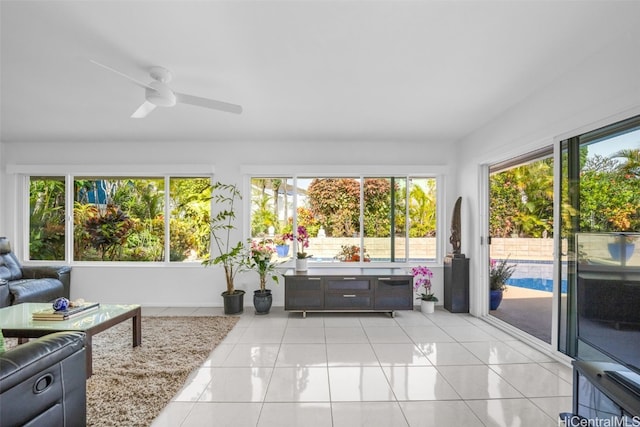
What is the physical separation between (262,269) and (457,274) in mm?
2590

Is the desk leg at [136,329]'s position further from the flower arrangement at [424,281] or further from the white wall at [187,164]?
the flower arrangement at [424,281]

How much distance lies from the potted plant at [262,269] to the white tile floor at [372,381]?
0.58 m

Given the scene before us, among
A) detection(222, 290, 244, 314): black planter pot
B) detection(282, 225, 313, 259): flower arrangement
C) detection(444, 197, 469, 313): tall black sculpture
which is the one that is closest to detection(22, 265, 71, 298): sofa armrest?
detection(222, 290, 244, 314): black planter pot

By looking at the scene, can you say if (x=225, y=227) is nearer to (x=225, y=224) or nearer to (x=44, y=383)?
(x=225, y=224)

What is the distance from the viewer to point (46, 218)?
4766mm

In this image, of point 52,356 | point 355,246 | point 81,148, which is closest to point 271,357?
point 52,356

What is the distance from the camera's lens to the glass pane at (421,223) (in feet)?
15.4

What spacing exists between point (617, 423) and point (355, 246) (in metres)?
3.47

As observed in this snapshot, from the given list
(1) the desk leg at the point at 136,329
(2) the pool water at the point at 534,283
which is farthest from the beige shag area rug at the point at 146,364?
(2) the pool water at the point at 534,283

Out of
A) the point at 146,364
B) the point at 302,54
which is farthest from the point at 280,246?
the point at 302,54

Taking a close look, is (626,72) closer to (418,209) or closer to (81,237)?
(418,209)

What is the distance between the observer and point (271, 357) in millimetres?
2818

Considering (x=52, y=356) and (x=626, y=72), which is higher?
(x=626, y=72)

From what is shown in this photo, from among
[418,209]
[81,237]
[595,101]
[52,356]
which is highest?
[595,101]
